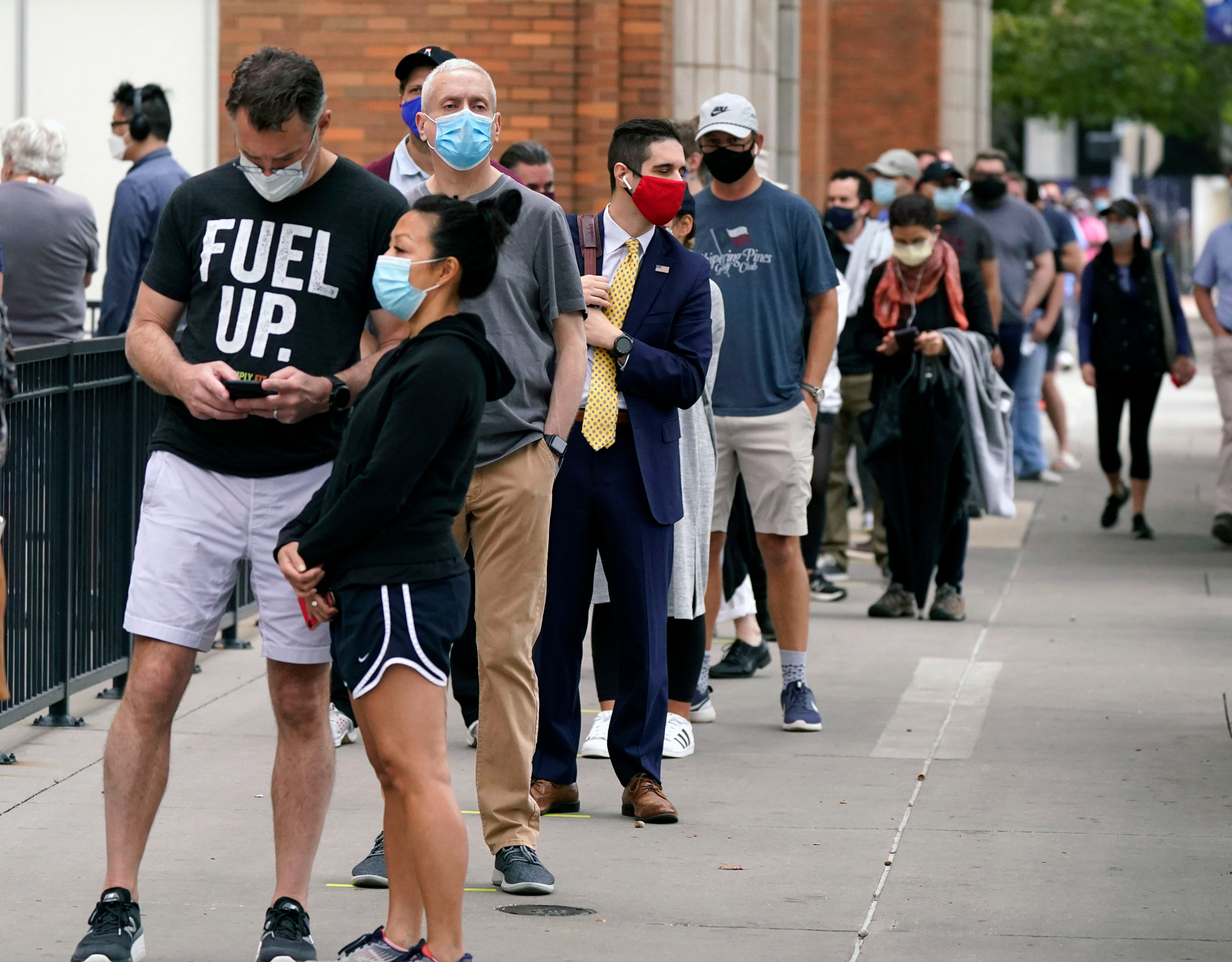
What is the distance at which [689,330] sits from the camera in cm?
626

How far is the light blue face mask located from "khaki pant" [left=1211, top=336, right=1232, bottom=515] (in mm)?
8882

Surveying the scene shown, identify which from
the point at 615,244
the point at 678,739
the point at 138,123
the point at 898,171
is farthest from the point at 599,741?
the point at 898,171

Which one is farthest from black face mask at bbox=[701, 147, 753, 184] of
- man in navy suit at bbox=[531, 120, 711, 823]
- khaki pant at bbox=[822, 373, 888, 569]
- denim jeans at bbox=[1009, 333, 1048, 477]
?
denim jeans at bbox=[1009, 333, 1048, 477]

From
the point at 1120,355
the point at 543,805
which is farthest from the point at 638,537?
the point at 1120,355

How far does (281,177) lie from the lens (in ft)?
15.6

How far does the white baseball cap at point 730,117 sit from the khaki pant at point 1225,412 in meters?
6.06

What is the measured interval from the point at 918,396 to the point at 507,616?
500 cm

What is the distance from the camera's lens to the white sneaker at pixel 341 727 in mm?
7227

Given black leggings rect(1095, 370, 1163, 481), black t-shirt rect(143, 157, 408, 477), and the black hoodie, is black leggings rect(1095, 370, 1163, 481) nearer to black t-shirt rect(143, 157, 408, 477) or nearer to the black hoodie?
black t-shirt rect(143, 157, 408, 477)

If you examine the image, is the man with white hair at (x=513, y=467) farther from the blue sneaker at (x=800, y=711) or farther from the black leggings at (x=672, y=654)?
the blue sneaker at (x=800, y=711)

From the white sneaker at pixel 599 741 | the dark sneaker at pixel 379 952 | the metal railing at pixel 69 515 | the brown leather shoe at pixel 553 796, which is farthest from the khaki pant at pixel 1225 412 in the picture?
the dark sneaker at pixel 379 952

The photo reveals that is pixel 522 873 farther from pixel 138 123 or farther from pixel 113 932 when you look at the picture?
pixel 138 123

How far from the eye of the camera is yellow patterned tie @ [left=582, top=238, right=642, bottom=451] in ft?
20.1

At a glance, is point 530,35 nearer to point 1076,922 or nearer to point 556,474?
point 556,474
